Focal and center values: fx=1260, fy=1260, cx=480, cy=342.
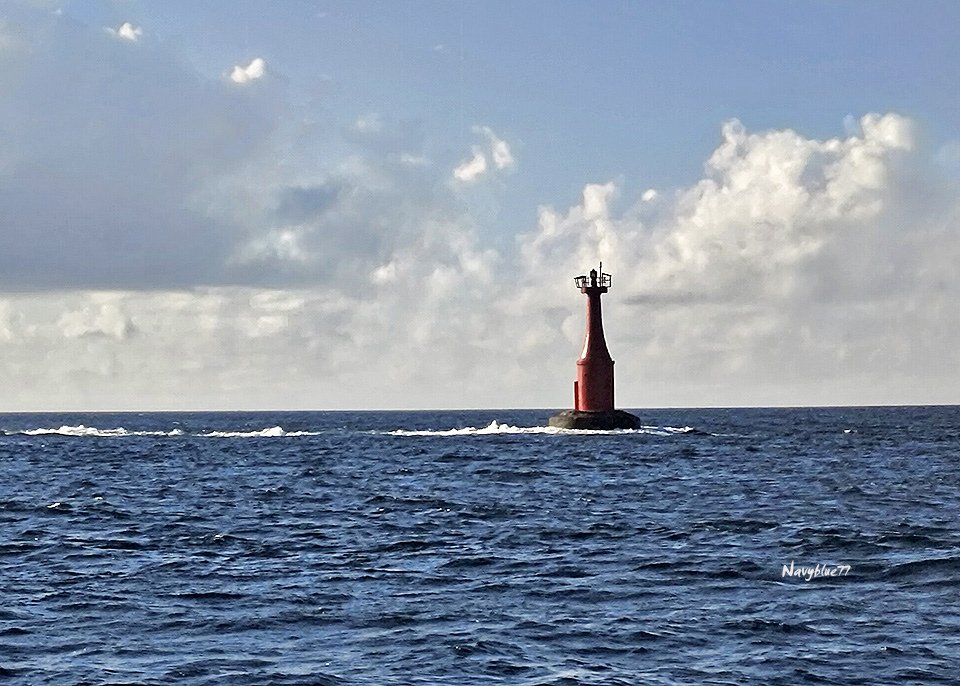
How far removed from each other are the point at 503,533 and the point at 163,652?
14380 millimetres

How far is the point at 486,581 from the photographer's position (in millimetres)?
23922

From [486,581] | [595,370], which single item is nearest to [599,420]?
[595,370]

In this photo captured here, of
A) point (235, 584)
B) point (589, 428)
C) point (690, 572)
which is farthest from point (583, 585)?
point (589, 428)

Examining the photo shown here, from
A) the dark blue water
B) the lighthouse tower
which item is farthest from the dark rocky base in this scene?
the dark blue water

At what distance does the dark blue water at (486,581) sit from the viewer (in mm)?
17438

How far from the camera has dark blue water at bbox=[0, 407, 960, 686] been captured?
17438 mm

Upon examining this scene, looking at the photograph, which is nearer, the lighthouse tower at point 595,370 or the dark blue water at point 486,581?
the dark blue water at point 486,581

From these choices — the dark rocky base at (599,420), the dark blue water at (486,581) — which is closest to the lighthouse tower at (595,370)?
the dark rocky base at (599,420)

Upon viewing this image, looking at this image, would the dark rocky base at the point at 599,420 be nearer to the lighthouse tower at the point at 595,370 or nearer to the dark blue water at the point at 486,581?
the lighthouse tower at the point at 595,370

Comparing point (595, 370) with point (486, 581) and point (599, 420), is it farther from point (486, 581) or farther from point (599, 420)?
point (486, 581)

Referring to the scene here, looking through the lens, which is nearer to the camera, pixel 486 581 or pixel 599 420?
pixel 486 581

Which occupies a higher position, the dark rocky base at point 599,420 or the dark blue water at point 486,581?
the dark rocky base at point 599,420

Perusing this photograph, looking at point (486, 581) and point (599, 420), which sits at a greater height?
point (599, 420)

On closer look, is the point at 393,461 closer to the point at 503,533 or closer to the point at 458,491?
the point at 458,491
